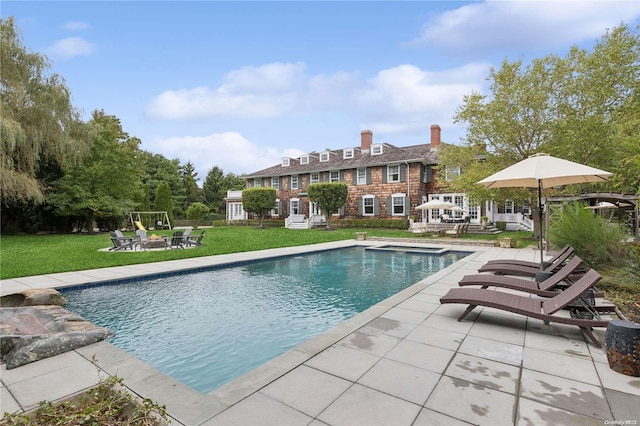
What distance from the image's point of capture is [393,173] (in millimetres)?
26766

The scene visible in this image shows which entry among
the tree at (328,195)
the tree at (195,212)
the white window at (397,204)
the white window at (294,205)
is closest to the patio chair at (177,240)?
the tree at (328,195)

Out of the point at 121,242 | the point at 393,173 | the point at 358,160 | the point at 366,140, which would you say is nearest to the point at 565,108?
the point at 393,173

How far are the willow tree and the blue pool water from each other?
11.9 meters

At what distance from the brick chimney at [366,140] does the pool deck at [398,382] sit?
91.4 feet

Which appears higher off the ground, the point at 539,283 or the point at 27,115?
the point at 27,115

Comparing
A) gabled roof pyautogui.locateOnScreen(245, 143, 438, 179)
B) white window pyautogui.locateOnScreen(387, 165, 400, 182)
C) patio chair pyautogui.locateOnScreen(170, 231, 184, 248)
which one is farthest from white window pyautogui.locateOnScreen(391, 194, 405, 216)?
patio chair pyautogui.locateOnScreen(170, 231, 184, 248)

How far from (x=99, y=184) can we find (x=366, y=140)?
22220mm

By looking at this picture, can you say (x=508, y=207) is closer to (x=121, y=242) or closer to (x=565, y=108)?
(x=565, y=108)

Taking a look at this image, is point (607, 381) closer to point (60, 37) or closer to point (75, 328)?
point (75, 328)

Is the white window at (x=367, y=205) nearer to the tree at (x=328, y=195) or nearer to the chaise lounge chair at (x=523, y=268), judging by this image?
the tree at (x=328, y=195)

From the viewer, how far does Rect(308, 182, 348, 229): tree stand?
2575cm

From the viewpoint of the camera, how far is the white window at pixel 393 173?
26.5m

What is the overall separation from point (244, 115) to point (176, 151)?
97.6ft

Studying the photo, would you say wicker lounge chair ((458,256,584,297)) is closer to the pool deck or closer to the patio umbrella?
the pool deck
